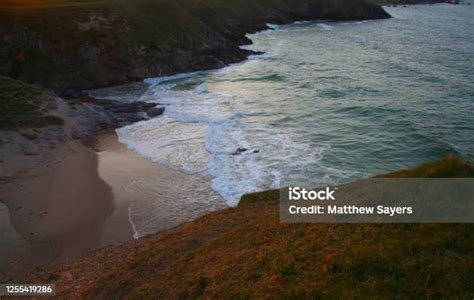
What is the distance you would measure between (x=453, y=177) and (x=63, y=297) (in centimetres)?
1319

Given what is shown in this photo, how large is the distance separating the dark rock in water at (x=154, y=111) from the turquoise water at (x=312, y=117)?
1343 millimetres

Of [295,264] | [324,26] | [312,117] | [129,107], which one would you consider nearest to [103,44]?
[129,107]

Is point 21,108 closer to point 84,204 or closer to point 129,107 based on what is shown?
point 129,107

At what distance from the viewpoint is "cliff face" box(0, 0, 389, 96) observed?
4962 cm

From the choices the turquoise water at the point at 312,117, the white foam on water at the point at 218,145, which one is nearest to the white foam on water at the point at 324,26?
the turquoise water at the point at 312,117

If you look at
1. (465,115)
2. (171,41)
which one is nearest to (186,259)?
(465,115)

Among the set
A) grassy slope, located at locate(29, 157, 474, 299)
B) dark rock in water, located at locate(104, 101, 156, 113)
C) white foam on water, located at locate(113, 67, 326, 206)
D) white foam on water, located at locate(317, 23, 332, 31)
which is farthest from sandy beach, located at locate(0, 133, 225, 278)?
white foam on water, located at locate(317, 23, 332, 31)

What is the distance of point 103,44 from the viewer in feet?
181

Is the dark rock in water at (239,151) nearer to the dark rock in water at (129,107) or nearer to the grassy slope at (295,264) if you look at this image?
the grassy slope at (295,264)

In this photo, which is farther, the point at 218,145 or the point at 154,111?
the point at 154,111

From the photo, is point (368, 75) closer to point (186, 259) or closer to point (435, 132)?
point (435, 132)

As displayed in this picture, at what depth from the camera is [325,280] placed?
10570 mm

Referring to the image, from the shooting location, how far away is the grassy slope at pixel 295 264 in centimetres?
1027

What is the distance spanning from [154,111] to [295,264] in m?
32.3
